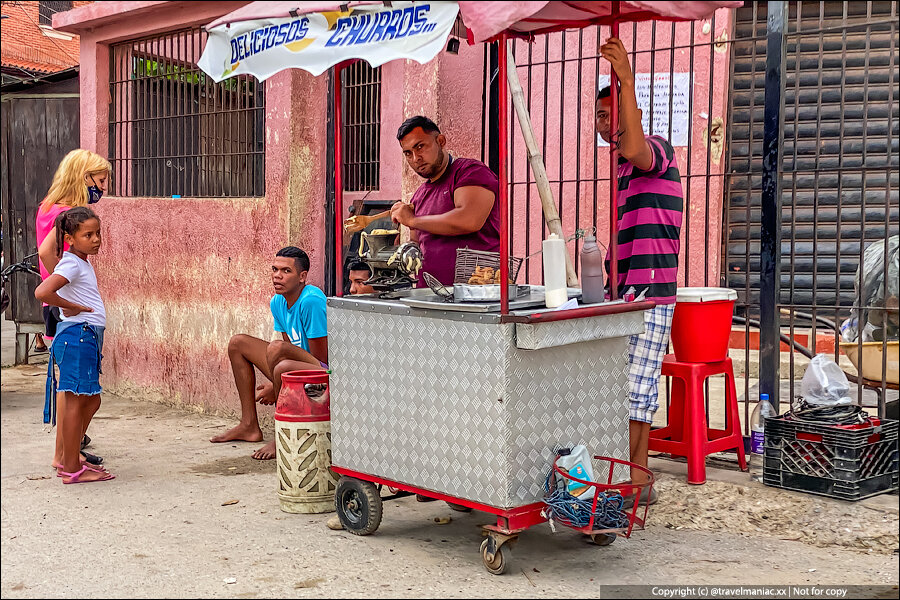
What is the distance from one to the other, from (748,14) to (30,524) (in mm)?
6724

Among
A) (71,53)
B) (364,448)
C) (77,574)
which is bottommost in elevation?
(77,574)

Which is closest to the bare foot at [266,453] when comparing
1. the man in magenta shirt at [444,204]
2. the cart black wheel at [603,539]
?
the man in magenta shirt at [444,204]

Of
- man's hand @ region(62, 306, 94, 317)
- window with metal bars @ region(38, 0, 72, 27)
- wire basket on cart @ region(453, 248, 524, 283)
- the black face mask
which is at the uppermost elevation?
window with metal bars @ region(38, 0, 72, 27)

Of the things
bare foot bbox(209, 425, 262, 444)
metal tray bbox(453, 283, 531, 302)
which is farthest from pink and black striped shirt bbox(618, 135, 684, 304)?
bare foot bbox(209, 425, 262, 444)

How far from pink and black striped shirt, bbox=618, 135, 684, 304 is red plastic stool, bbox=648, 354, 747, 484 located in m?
0.48

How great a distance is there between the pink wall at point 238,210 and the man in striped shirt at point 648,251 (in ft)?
4.55

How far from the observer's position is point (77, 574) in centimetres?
420

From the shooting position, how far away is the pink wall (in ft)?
21.2

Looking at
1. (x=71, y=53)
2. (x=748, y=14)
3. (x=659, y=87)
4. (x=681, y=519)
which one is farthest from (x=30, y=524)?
(x=71, y=53)

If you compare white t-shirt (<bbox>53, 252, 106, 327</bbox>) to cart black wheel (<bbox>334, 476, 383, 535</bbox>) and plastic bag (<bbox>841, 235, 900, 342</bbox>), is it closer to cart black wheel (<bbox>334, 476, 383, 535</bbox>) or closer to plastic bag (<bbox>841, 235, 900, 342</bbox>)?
cart black wheel (<bbox>334, 476, 383, 535</bbox>)

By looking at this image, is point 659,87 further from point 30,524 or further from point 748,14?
point 30,524

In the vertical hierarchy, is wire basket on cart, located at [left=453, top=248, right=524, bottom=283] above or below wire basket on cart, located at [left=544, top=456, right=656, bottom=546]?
above

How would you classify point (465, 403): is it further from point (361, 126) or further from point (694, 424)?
point (361, 126)

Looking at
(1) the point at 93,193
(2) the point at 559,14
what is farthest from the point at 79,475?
(2) the point at 559,14
